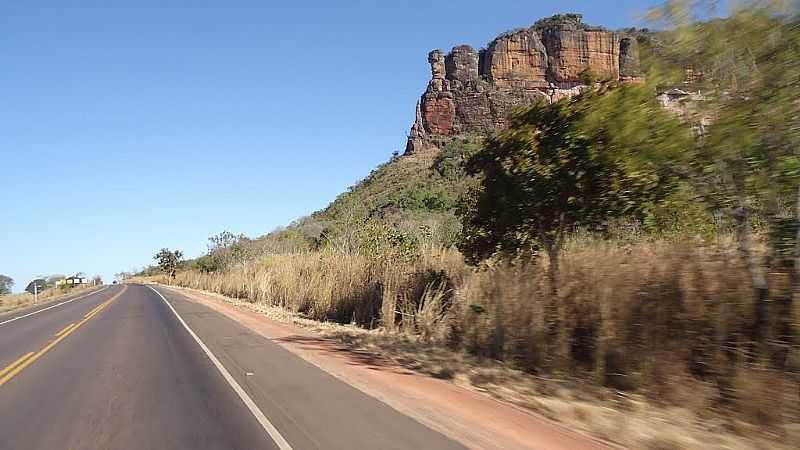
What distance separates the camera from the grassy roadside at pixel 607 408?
638 centimetres

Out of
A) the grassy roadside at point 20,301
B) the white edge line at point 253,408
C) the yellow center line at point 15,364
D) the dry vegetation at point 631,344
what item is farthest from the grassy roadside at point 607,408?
the grassy roadside at point 20,301

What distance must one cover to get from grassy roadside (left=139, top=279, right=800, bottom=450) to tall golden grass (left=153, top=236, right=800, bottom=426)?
8.5 inches

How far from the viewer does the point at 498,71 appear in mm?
94688

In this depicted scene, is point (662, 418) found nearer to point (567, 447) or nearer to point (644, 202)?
point (567, 447)

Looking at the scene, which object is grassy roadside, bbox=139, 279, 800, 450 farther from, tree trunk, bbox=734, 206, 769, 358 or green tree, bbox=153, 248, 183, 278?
green tree, bbox=153, 248, 183, 278

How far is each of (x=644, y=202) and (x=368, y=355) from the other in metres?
6.71

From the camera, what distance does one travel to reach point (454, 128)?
89.2 m

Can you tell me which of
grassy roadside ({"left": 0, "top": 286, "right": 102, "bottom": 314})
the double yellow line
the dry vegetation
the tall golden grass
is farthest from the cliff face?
the dry vegetation

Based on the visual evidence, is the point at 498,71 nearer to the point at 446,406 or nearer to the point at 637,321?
the point at 637,321

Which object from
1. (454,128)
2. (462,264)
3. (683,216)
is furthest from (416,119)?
(683,216)

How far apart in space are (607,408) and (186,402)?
5934 millimetres

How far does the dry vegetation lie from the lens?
6.91m

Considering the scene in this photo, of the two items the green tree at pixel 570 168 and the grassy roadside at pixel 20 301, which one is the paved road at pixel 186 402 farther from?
the grassy roadside at pixel 20 301

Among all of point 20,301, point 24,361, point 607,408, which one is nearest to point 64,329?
point 24,361
